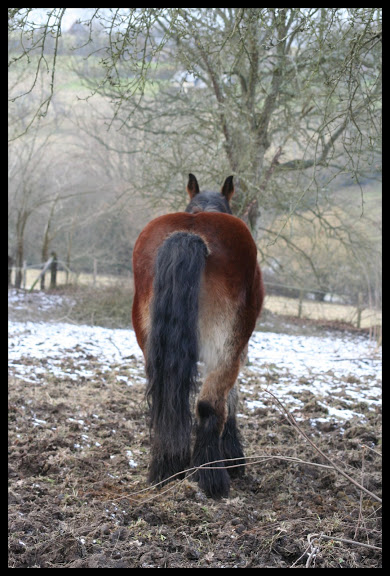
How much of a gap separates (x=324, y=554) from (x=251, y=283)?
175cm

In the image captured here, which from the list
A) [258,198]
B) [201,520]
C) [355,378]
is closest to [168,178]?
[258,198]

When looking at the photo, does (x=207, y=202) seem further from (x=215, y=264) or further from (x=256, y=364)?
(x=256, y=364)

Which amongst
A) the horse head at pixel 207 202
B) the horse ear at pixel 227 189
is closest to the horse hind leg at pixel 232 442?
the horse head at pixel 207 202

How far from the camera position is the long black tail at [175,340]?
123 inches

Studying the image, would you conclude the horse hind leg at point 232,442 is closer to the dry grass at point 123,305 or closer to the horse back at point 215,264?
the horse back at point 215,264

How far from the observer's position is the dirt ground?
2387mm

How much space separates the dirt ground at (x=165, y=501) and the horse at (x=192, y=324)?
255 millimetres

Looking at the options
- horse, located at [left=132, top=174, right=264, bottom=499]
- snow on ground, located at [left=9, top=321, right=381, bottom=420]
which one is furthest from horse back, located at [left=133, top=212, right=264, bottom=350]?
snow on ground, located at [left=9, top=321, right=381, bottom=420]

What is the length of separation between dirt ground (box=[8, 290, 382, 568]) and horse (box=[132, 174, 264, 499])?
255 mm

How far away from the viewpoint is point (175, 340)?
3.14 metres

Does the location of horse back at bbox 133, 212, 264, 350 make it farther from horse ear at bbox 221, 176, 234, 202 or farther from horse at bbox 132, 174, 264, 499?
horse ear at bbox 221, 176, 234, 202
